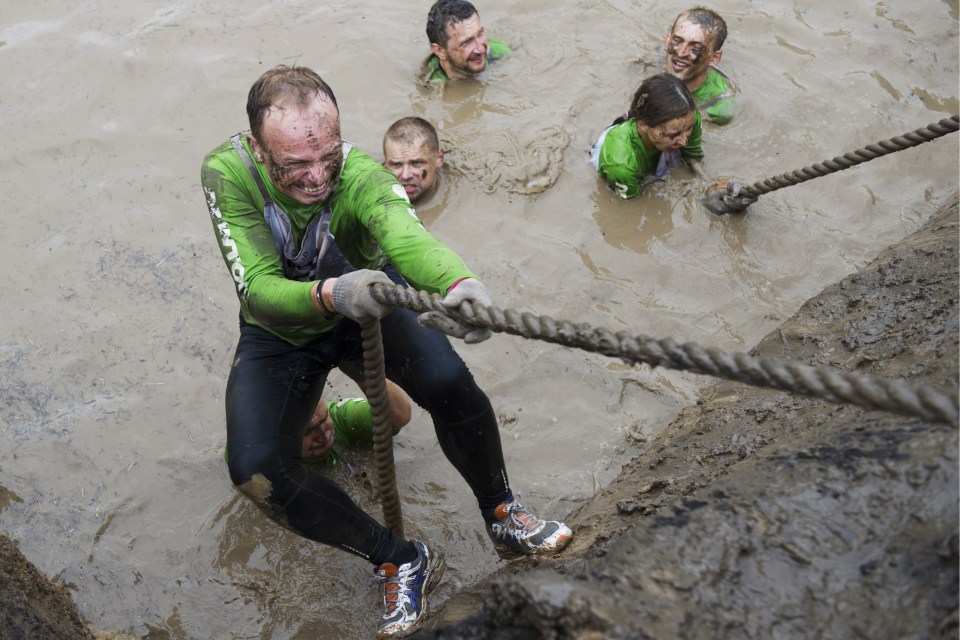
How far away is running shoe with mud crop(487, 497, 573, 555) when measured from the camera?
3.02m

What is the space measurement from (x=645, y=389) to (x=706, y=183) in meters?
1.66

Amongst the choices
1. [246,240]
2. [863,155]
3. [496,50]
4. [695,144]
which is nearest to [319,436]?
[246,240]

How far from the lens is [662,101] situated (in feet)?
15.5

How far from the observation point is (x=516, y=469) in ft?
12.0

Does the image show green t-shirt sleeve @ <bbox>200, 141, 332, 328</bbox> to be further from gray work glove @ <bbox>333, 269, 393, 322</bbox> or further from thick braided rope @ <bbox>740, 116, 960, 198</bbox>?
thick braided rope @ <bbox>740, 116, 960, 198</bbox>

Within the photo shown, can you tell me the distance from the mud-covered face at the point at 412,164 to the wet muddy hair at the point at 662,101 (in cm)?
119

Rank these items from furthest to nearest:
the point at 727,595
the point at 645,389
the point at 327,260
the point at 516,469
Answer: the point at 645,389, the point at 516,469, the point at 327,260, the point at 727,595

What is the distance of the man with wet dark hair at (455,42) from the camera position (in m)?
5.50

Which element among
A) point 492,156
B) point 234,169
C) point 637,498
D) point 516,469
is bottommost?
point 516,469

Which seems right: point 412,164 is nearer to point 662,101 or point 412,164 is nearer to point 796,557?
point 662,101

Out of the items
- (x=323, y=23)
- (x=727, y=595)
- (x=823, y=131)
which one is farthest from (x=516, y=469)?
(x=323, y=23)

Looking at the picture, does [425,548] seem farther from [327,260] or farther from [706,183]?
[706,183]

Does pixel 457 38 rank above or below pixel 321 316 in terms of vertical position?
above

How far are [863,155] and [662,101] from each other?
4.03ft
